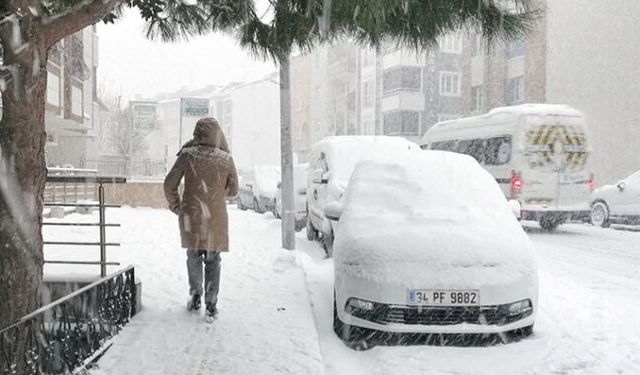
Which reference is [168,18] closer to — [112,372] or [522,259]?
[112,372]

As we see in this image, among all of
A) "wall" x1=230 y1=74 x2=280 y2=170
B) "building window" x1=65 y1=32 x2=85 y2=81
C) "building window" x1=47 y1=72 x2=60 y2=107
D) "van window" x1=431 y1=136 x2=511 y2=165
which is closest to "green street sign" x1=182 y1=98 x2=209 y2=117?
"building window" x1=47 y1=72 x2=60 y2=107

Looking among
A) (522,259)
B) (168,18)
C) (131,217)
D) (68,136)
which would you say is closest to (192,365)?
(522,259)

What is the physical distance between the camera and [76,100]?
68.0 ft

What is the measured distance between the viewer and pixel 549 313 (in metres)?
6.09

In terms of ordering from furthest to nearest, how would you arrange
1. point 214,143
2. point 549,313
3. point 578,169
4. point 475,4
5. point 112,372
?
point 578,169 < point 549,313 < point 214,143 < point 475,4 < point 112,372

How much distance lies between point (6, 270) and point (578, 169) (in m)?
13.5

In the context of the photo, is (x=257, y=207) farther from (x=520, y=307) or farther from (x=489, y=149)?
(x=520, y=307)

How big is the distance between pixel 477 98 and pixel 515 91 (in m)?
3.54

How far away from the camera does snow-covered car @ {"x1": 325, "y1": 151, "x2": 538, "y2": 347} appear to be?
192 inches

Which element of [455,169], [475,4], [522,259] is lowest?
[522,259]

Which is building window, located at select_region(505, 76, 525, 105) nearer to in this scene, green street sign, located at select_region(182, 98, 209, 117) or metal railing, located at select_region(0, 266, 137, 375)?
green street sign, located at select_region(182, 98, 209, 117)

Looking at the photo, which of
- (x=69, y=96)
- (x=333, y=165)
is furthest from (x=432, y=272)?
(x=69, y=96)

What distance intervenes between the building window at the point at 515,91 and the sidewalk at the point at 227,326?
2404 centimetres

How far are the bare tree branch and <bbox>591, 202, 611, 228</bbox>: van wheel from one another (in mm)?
14679
